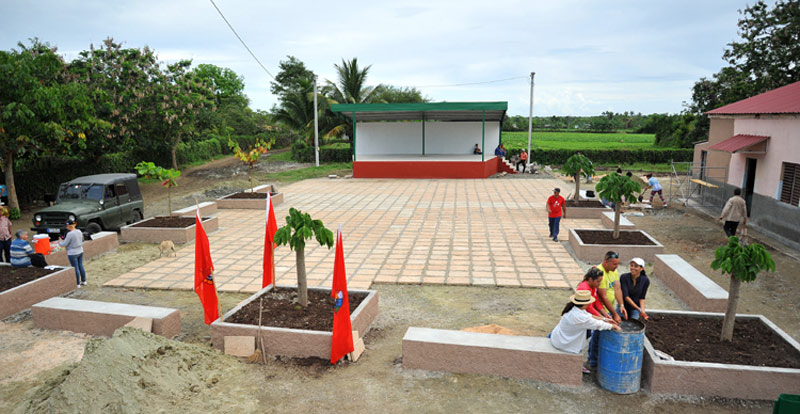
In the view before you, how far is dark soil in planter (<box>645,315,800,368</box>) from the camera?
17.7 feet

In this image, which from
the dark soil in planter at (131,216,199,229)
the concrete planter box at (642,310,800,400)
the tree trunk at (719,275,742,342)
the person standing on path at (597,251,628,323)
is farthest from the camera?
the dark soil in planter at (131,216,199,229)

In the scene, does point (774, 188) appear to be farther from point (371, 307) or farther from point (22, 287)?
point (22, 287)

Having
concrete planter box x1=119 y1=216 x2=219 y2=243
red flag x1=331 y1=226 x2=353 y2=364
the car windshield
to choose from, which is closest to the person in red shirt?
red flag x1=331 y1=226 x2=353 y2=364

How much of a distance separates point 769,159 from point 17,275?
18153 millimetres

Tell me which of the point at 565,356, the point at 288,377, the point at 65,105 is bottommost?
the point at 288,377

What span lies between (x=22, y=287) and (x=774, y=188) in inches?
687

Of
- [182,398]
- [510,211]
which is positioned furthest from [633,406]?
[510,211]

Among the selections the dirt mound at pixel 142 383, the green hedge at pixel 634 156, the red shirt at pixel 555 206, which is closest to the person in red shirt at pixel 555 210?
the red shirt at pixel 555 206

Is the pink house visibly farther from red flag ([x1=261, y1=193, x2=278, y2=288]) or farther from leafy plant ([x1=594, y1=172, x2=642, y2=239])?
red flag ([x1=261, y1=193, x2=278, y2=288])

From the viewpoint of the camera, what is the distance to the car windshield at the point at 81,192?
13.0 m

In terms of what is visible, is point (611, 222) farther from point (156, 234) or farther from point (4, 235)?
point (4, 235)

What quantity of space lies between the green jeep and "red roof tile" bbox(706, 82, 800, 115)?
57.9ft

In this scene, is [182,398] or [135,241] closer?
[182,398]

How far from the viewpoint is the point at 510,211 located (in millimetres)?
16156
